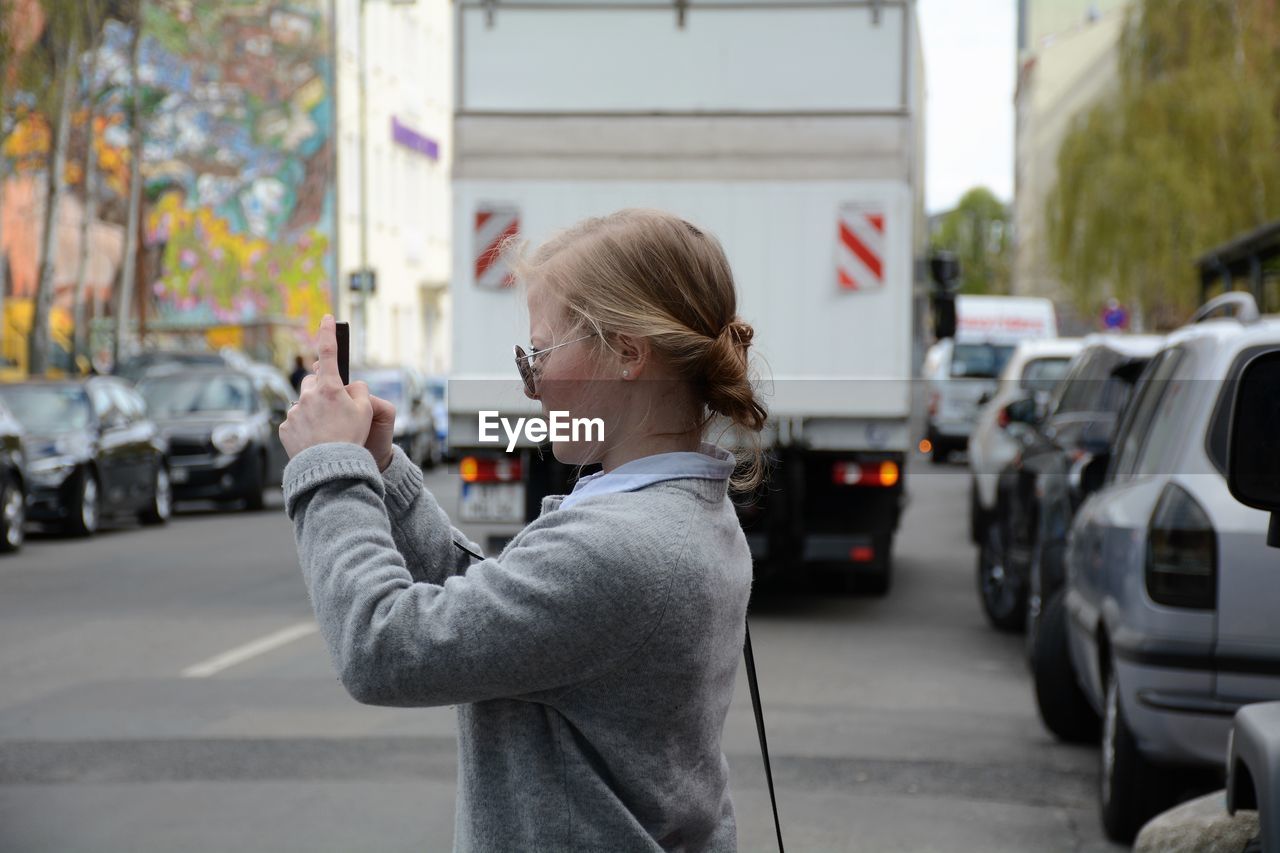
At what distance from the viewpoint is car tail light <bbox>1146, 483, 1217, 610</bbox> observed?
18.6ft

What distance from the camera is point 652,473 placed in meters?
2.06

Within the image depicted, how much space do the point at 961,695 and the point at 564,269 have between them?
771cm

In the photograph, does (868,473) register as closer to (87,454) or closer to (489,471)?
(489,471)

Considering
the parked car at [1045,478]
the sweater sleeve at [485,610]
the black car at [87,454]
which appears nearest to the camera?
the sweater sleeve at [485,610]

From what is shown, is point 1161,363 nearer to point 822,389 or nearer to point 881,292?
point 881,292

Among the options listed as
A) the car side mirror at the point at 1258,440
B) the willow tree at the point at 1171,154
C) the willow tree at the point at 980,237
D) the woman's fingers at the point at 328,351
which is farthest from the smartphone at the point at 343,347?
the willow tree at the point at 980,237

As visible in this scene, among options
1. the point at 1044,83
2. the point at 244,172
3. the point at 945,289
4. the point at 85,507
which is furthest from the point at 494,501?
the point at 1044,83

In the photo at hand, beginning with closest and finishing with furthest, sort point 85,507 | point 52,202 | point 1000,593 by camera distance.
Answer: point 1000,593
point 85,507
point 52,202

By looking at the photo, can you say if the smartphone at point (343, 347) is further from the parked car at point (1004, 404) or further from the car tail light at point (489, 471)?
the parked car at point (1004, 404)

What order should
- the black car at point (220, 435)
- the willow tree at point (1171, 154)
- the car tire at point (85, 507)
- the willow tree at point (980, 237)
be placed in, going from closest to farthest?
the car tire at point (85, 507) < the black car at point (220, 435) < the willow tree at point (1171, 154) < the willow tree at point (980, 237)

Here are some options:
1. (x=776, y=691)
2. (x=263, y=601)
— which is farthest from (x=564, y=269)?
(x=263, y=601)

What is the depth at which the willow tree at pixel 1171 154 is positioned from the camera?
29.7 m

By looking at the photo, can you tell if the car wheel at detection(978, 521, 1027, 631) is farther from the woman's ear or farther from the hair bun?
the woman's ear

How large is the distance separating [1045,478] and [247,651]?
4.41m
